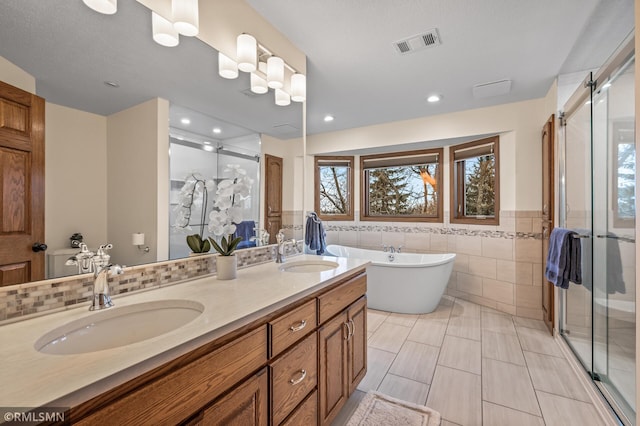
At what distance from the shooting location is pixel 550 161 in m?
2.70

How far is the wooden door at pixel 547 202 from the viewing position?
8.84 feet

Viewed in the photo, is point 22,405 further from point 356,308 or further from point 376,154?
point 376,154

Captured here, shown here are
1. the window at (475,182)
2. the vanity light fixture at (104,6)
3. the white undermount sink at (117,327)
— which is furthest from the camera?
the window at (475,182)

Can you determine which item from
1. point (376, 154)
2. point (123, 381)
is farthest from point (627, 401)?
point (376, 154)

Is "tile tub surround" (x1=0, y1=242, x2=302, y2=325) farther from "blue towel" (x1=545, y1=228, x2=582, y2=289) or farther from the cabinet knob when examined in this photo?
"blue towel" (x1=545, y1=228, x2=582, y2=289)

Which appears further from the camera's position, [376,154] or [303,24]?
[376,154]

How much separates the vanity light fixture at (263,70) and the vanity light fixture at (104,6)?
0.54m

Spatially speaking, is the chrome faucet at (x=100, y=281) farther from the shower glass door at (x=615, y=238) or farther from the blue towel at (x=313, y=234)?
the shower glass door at (x=615, y=238)

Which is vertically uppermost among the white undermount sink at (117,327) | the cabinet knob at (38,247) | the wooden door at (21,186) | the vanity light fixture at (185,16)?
the vanity light fixture at (185,16)

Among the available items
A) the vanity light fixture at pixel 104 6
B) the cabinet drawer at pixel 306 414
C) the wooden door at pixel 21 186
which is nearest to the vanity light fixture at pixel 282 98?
the vanity light fixture at pixel 104 6

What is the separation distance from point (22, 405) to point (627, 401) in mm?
2603

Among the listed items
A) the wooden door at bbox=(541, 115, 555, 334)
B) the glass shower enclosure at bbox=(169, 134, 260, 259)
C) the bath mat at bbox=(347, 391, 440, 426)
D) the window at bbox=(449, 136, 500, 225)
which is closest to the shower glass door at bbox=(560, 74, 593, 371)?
the wooden door at bbox=(541, 115, 555, 334)

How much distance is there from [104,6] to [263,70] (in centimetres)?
92

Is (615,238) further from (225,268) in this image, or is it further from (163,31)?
(163,31)
